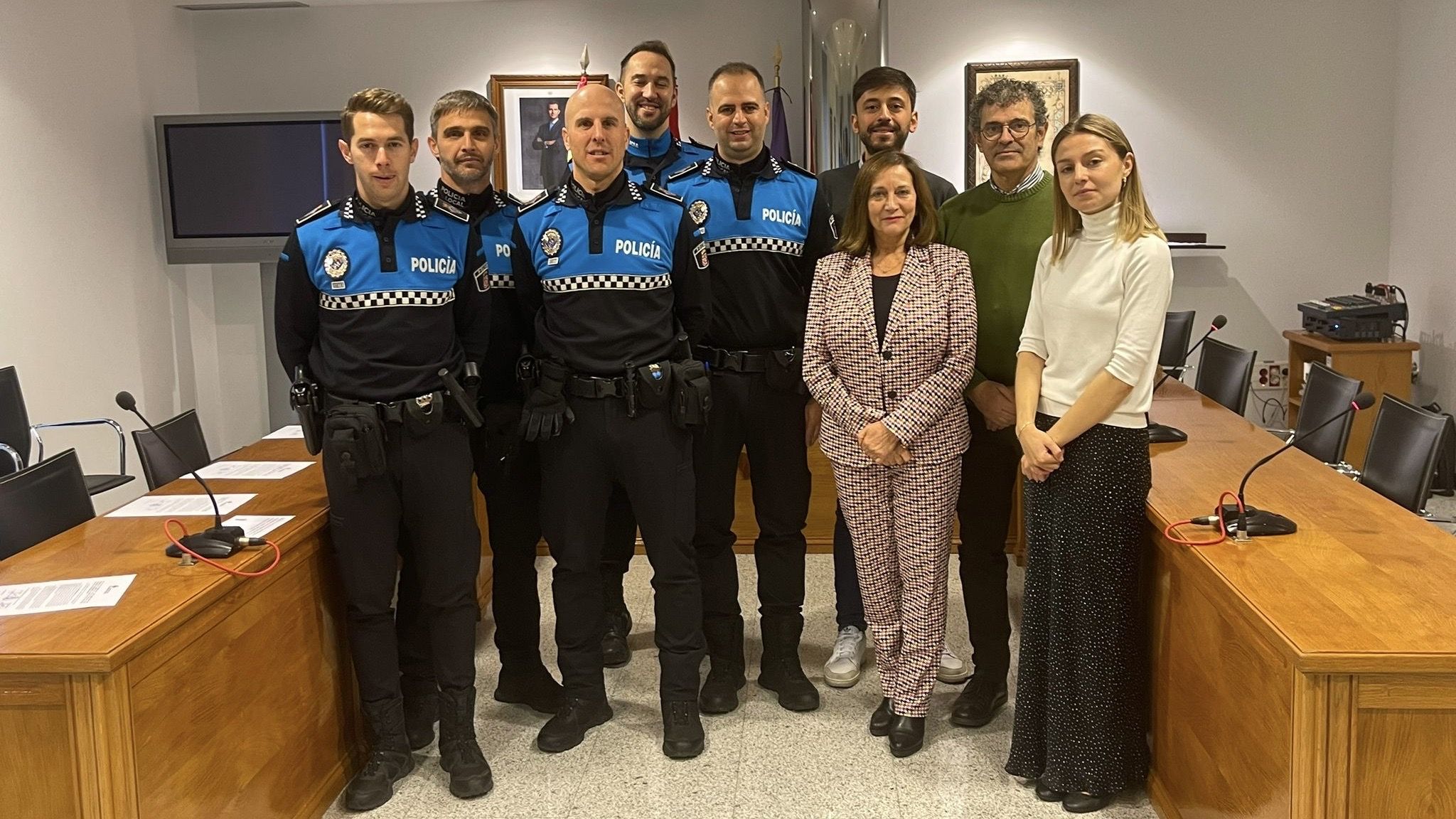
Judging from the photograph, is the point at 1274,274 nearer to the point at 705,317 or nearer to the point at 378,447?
the point at 705,317

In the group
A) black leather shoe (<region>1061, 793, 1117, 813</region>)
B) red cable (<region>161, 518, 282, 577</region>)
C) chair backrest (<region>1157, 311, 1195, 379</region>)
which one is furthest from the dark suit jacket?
chair backrest (<region>1157, 311, 1195, 379</region>)

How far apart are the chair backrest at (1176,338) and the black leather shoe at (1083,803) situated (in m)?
2.74

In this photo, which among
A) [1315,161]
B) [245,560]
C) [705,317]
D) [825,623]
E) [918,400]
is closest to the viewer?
[245,560]

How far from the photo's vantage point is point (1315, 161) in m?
6.07

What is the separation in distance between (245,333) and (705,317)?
166 inches

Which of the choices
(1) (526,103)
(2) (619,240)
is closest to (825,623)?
(2) (619,240)

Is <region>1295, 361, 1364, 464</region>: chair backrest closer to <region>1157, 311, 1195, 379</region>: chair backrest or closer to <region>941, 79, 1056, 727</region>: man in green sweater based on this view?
<region>941, 79, 1056, 727</region>: man in green sweater

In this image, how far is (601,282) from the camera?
2.88m

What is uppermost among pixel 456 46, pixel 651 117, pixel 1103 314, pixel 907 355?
pixel 456 46

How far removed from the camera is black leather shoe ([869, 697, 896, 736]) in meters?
3.13

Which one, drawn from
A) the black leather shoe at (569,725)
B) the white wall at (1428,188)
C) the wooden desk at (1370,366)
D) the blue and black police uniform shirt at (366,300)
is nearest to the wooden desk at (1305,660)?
the black leather shoe at (569,725)

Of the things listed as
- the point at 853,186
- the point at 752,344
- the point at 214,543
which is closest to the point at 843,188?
the point at 853,186

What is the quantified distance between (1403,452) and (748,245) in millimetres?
1791

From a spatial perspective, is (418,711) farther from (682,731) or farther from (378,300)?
(378,300)
